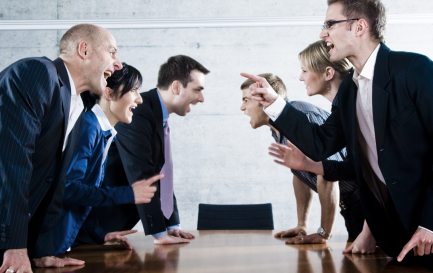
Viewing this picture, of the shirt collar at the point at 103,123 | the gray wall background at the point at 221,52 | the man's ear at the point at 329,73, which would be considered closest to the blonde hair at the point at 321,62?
the man's ear at the point at 329,73

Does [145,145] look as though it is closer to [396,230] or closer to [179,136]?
[396,230]

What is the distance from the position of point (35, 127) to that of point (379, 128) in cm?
115

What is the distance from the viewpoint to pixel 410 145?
2277 millimetres

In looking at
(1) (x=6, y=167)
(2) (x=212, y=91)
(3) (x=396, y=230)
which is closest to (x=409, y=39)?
(2) (x=212, y=91)

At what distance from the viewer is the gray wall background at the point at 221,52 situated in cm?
666

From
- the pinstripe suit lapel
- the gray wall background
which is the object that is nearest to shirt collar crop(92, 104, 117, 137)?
the pinstripe suit lapel

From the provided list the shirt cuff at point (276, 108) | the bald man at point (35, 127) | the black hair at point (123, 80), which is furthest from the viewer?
the black hair at point (123, 80)

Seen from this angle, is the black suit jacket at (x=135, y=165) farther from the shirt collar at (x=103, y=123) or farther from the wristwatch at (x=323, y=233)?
the wristwatch at (x=323, y=233)

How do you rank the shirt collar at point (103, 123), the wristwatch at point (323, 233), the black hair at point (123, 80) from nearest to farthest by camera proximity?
the shirt collar at point (103, 123) → the wristwatch at point (323, 233) → the black hair at point (123, 80)

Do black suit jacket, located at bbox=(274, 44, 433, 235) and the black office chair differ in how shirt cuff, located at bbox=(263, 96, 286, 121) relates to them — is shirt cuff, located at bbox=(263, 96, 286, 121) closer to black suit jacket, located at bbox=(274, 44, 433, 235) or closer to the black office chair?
black suit jacket, located at bbox=(274, 44, 433, 235)

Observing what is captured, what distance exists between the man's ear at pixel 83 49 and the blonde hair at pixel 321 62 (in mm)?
1383

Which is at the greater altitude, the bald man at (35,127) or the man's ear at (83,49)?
the man's ear at (83,49)

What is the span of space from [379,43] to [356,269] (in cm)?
95

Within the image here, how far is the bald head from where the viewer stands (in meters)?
2.52
